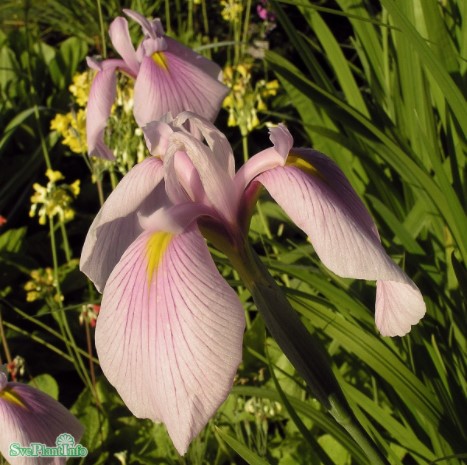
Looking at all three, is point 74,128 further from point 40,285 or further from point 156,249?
point 156,249

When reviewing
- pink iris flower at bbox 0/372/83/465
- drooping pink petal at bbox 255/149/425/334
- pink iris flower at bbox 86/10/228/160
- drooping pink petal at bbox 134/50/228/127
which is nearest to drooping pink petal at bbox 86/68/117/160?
pink iris flower at bbox 86/10/228/160

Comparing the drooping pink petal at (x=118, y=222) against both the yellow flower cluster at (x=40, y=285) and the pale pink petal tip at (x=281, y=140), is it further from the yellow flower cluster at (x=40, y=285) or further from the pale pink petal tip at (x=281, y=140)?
the yellow flower cluster at (x=40, y=285)

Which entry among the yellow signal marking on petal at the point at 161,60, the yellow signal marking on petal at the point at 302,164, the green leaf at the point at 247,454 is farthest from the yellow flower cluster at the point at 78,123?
the yellow signal marking on petal at the point at 302,164

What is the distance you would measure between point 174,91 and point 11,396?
685mm

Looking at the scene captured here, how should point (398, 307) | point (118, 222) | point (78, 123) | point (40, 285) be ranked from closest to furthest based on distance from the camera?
point (398, 307)
point (118, 222)
point (40, 285)
point (78, 123)

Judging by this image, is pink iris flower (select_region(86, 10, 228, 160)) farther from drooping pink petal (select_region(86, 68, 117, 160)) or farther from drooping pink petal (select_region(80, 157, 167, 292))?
drooping pink petal (select_region(80, 157, 167, 292))

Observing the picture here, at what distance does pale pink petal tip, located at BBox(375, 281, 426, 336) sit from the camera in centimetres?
83

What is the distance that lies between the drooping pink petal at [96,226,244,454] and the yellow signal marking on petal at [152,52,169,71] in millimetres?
902

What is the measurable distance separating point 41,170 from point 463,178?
2216 millimetres

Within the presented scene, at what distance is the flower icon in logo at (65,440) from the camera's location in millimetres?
1319

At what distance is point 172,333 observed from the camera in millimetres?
755

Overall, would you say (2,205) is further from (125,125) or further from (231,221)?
(231,221)

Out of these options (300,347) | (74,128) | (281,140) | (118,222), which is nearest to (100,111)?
(74,128)

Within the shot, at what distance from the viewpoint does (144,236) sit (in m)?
0.85
